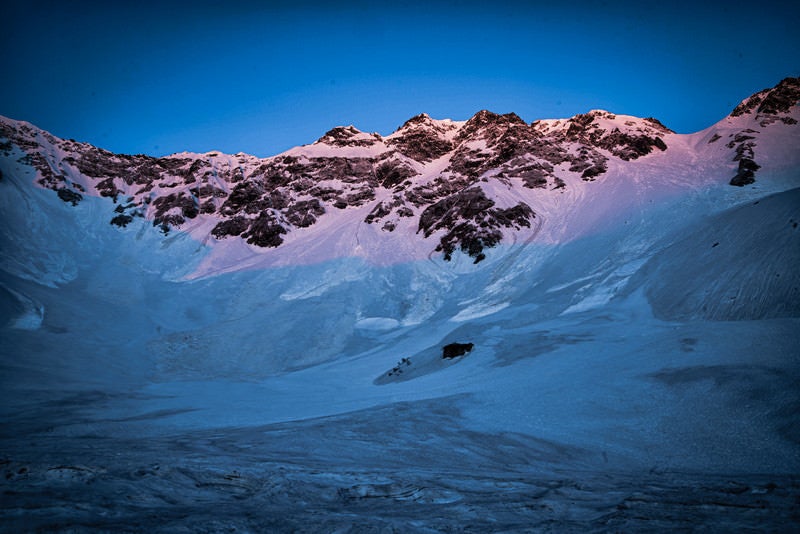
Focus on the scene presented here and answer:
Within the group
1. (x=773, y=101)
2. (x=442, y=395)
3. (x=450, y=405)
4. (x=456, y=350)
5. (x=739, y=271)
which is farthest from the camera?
(x=773, y=101)

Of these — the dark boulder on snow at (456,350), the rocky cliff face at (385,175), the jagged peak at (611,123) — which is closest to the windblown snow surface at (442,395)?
the dark boulder on snow at (456,350)

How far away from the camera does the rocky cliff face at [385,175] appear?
65750 mm

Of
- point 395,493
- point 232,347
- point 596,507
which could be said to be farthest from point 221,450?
point 232,347

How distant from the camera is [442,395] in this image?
1546 centimetres

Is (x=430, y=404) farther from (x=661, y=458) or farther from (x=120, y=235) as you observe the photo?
(x=120, y=235)

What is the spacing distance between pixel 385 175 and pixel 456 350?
72.7 meters

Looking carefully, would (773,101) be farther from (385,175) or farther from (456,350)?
(456,350)

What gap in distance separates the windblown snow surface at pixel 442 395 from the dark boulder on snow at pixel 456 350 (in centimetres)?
98

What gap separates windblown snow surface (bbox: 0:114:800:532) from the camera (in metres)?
4.80

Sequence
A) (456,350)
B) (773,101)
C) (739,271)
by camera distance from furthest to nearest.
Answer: (773,101)
(456,350)
(739,271)

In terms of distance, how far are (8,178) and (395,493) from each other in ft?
308

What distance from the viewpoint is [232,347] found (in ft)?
122

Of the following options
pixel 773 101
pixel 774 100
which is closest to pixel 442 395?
pixel 773 101

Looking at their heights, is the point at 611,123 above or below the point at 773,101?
above
